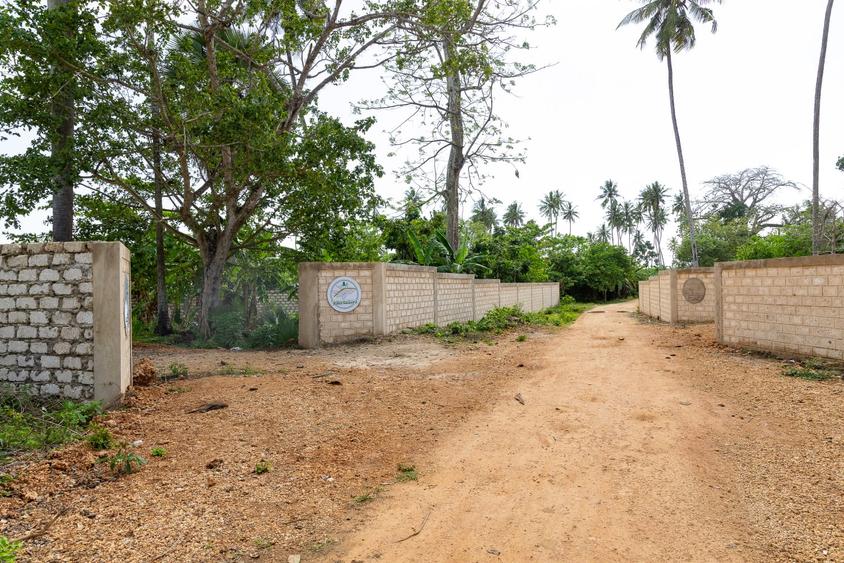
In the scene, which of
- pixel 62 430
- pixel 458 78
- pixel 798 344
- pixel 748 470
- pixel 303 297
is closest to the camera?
pixel 748 470

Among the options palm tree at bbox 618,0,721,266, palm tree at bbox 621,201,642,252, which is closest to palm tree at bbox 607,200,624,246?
palm tree at bbox 621,201,642,252

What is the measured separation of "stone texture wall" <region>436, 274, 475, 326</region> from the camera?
18359mm

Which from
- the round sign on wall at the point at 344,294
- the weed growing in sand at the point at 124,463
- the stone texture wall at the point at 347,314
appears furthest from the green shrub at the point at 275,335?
the weed growing in sand at the point at 124,463

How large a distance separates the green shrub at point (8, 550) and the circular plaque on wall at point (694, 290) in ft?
63.1

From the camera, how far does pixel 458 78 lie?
22.7m

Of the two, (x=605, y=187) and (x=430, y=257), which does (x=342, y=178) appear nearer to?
(x=430, y=257)

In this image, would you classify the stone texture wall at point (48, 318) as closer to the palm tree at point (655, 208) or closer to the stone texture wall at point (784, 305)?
the stone texture wall at point (784, 305)

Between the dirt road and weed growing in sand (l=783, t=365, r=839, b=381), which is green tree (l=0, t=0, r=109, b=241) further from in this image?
weed growing in sand (l=783, t=365, r=839, b=381)

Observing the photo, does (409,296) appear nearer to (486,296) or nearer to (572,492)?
(486,296)

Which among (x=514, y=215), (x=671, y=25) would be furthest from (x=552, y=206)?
(x=671, y=25)

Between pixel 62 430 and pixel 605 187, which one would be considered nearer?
pixel 62 430

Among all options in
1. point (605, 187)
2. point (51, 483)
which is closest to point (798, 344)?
point (51, 483)

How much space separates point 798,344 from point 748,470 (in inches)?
278

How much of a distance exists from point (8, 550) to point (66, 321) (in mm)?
4351
